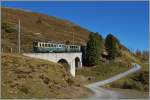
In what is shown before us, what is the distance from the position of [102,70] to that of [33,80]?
4624 centimetres

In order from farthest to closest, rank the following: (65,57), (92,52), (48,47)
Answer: (92,52), (65,57), (48,47)

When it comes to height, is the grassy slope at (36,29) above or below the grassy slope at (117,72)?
above

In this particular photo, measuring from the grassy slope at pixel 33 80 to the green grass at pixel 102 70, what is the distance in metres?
29.4

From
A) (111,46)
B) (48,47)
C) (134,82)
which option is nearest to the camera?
(48,47)

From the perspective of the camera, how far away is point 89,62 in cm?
8250

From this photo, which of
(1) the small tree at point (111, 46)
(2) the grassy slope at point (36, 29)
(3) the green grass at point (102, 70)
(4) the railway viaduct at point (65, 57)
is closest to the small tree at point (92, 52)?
(3) the green grass at point (102, 70)

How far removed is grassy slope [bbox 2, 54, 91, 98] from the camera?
31031 millimetres

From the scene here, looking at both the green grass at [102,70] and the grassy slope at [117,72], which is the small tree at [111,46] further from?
the green grass at [102,70]

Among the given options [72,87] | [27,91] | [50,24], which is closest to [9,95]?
[27,91]

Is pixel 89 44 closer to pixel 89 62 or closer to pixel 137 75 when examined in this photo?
pixel 89 62

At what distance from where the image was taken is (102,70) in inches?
3118

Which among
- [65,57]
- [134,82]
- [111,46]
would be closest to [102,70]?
[111,46]

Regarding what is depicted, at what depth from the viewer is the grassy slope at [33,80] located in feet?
102

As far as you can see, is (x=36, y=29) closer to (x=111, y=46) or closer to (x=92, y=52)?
(x=111, y=46)
